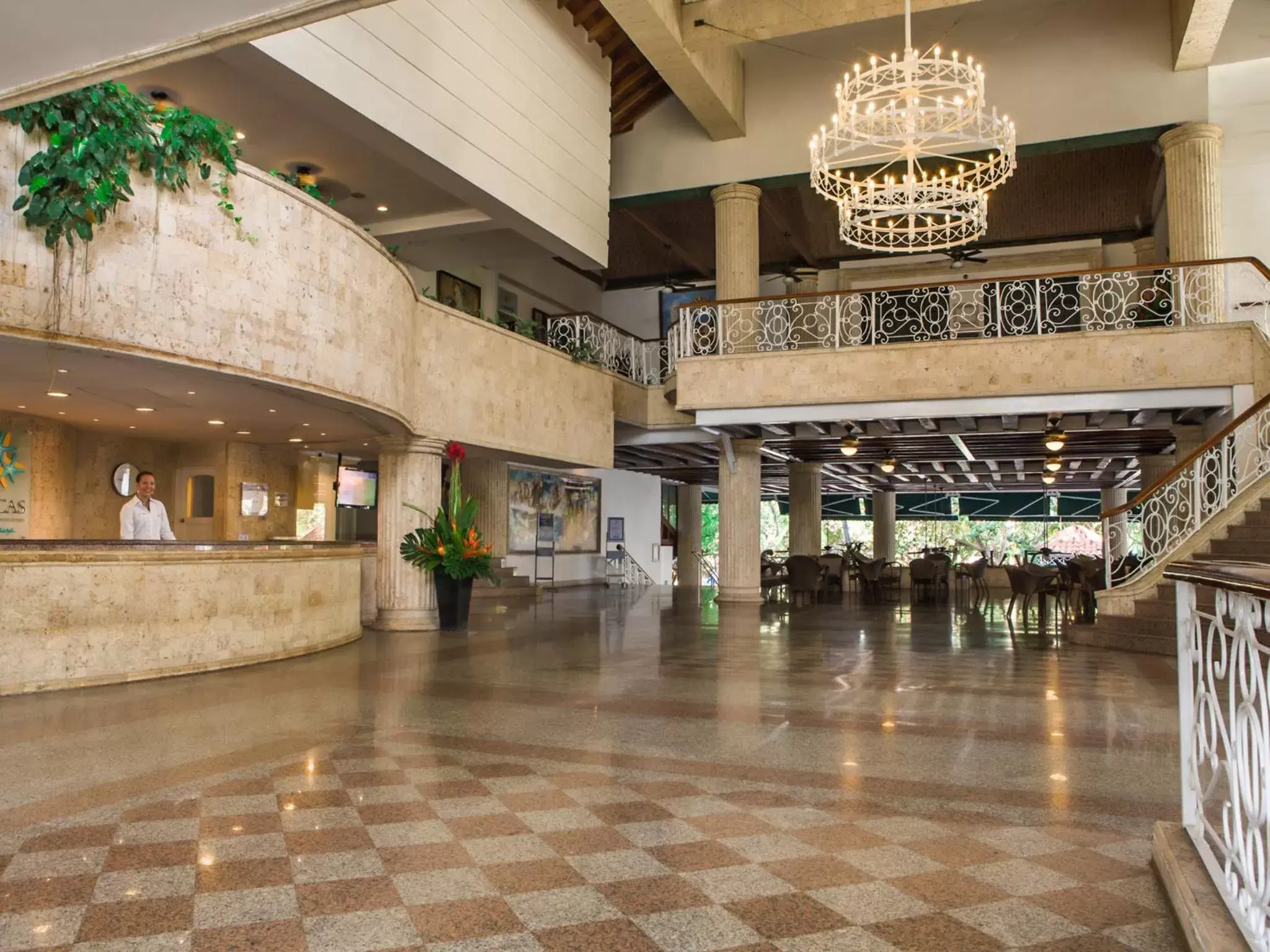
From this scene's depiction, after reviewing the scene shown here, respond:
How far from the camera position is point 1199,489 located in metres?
9.62

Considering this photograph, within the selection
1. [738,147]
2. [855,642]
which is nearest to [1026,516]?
[738,147]

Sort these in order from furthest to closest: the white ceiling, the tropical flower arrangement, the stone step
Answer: the tropical flower arrangement → the stone step → the white ceiling

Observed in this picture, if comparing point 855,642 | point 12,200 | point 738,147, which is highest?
point 738,147

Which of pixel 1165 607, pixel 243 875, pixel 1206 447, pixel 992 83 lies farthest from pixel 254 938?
pixel 992 83

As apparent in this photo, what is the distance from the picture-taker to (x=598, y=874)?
2.79m

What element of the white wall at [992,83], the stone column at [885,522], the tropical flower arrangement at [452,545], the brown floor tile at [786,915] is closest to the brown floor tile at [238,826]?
the brown floor tile at [786,915]

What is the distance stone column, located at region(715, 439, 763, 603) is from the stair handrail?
531 cm

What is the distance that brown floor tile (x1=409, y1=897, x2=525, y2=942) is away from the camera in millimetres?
2371

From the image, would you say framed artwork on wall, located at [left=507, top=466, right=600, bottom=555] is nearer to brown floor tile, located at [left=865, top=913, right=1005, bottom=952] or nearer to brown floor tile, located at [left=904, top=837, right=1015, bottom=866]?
brown floor tile, located at [left=904, top=837, right=1015, bottom=866]

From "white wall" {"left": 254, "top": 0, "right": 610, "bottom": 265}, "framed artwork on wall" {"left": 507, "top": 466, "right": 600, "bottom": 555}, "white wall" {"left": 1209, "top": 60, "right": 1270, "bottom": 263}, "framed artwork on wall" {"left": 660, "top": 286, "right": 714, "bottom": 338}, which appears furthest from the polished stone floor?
"framed artwork on wall" {"left": 660, "top": 286, "right": 714, "bottom": 338}

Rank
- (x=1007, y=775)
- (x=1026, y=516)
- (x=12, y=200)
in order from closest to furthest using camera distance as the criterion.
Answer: (x=1007, y=775)
(x=12, y=200)
(x=1026, y=516)

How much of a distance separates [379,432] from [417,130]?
126 inches

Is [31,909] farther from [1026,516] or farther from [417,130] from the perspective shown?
[1026,516]

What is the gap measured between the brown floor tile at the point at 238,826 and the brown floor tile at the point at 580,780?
110 centimetres
